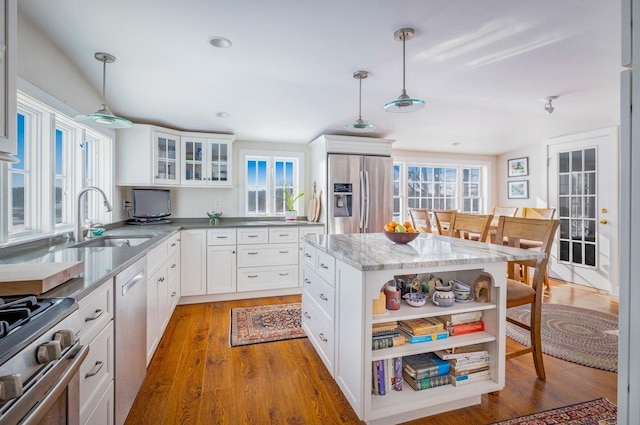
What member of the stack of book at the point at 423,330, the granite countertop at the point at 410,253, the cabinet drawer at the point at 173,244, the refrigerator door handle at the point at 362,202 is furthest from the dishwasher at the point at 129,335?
the refrigerator door handle at the point at 362,202

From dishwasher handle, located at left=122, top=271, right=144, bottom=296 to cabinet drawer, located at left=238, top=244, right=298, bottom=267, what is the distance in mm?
1844

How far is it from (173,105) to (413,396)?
3.37 metres

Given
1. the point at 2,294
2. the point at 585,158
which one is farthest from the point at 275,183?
the point at 585,158

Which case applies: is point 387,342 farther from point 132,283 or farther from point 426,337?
point 132,283

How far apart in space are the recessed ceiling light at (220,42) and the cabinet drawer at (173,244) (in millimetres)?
1791

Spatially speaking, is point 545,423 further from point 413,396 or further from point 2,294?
point 2,294

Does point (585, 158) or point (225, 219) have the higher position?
point (585, 158)

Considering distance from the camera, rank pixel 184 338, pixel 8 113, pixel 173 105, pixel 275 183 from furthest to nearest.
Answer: pixel 275 183, pixel 173 105, pixel 184 338, pixel 8 113

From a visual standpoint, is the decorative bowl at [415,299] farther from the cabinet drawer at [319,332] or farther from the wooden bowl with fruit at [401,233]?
the cabinet drawer at [319,332]

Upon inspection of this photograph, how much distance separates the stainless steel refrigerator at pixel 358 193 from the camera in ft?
13.4

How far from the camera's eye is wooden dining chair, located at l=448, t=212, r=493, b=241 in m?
2.37

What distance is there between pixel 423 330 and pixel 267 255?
8.16 feet

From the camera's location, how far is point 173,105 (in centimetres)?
325

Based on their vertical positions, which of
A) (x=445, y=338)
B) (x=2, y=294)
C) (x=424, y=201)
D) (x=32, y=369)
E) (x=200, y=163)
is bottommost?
(x=445, y=338)
